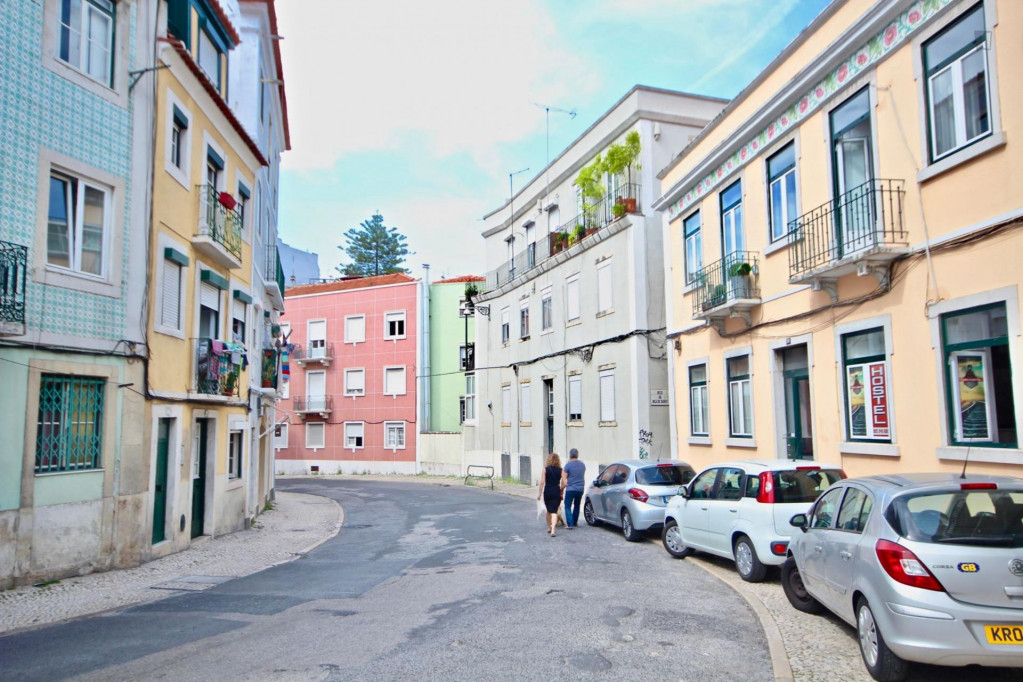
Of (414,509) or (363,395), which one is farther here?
(363,395)

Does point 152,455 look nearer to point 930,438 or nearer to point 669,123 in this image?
point 930,438

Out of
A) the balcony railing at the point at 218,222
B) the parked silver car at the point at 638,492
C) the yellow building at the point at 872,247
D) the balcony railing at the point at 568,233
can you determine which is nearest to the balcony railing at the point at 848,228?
the yellow building at the point at 872,247

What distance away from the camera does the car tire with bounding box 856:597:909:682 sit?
220 inches

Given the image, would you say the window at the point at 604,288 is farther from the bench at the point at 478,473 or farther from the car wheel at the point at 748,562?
the car wheel at the point at 748,562

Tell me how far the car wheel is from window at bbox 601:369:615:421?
13586 mm

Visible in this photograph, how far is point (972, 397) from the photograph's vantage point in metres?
9.69

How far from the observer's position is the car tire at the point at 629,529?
1365 centimetres

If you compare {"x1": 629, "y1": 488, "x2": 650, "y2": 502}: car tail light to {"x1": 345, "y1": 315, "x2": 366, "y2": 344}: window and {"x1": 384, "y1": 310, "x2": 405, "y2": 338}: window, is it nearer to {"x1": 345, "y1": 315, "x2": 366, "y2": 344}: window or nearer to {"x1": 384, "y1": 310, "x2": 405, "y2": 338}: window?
→ {"x1": 384, "y1": 310, "x2": 405, "y2": 338}: window

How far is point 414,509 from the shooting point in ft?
72.5

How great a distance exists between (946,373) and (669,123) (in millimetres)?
15526

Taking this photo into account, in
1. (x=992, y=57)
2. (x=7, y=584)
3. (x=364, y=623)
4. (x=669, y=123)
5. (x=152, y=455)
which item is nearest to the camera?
(x=364, y=623)

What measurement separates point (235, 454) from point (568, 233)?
47.6 feet

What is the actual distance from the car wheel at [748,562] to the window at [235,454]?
12.0 m

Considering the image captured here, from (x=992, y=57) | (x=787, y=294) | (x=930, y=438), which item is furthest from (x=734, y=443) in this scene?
(x=992, y=57)
